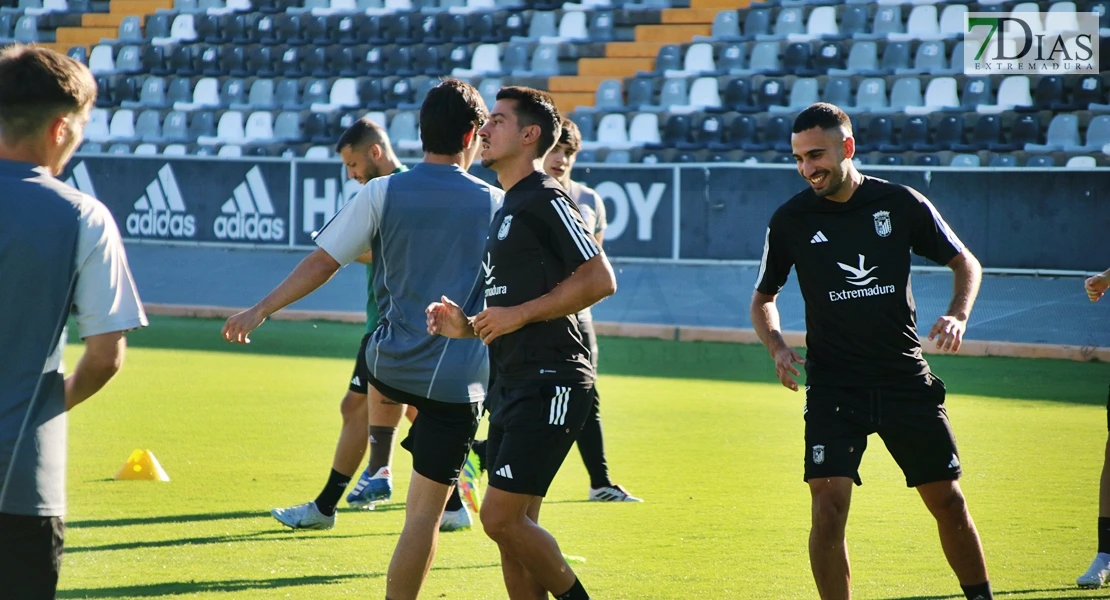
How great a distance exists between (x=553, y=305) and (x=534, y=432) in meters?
0.44

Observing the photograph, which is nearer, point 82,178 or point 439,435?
point 439,435

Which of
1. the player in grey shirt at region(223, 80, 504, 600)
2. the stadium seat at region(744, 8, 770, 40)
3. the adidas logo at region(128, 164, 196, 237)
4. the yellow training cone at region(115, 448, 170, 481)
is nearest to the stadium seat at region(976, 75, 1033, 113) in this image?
the stadium seat at region(744, 8, 770, 40)

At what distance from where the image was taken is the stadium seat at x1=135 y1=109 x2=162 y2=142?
24562mm

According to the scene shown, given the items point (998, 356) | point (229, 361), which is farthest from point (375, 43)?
point (998, 356)

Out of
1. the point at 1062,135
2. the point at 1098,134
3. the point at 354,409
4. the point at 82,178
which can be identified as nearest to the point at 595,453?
the point at 354,409

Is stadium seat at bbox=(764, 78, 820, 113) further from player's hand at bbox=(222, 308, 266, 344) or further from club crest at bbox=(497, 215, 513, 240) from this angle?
player's hand at bbox=(222, 308, 266, 344)

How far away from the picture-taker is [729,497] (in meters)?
7.46

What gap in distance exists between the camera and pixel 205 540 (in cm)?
640

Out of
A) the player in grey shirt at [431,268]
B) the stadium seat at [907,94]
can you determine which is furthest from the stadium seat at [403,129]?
the player in grey shirt at [431,268]

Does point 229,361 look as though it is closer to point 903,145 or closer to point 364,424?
point 364,424

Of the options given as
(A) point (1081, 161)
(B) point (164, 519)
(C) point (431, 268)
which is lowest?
(B) point (164, 519)

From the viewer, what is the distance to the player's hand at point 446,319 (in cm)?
431

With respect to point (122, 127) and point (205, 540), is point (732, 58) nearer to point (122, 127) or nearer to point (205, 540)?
point (122, 127)

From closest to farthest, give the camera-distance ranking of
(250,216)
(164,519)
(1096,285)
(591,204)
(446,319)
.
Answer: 1. (446,319)
2. (1096,285)
3. (164,519)
4. (591,204)
5. (250,216)
